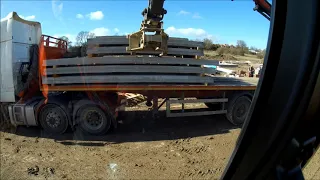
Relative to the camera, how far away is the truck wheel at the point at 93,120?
27.2ft

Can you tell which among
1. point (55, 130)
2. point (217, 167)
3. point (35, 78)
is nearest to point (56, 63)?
point (35, 78)

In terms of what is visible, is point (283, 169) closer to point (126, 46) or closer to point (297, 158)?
point (297, 158)

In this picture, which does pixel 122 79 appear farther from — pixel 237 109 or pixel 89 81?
pixel 237 109

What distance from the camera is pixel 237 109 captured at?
9.31 metres

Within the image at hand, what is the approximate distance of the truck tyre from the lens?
9227 millimetres

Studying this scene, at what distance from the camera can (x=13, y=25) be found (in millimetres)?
8445

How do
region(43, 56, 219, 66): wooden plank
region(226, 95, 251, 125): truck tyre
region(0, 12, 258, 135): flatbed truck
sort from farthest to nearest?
region(226, 95, 251, 125): truck tyre
region(0, 12, 258, 135): flatbed truck
region(43, 56, 219, 66): wooden plank

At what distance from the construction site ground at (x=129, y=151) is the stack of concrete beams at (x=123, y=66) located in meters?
1.51

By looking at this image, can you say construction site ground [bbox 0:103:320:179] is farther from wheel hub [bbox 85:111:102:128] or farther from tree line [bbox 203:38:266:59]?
tree line [bbox 203:38:266:59]

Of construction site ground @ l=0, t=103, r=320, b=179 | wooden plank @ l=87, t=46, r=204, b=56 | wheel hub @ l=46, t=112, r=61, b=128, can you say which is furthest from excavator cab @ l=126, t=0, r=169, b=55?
wheel hub @ l=46, t=112, r=61, b=128

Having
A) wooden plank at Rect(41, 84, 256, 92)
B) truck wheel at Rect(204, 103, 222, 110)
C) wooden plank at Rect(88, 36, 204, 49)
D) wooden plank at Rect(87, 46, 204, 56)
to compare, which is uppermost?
wooden plank at Rect(88, 36, 204, 49)

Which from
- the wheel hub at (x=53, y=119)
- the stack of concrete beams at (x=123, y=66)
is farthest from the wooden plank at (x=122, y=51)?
the wheel hub at (x=53, y=119)

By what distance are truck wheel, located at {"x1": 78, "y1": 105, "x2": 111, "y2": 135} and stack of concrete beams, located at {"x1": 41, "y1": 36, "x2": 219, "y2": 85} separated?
2.54 feet

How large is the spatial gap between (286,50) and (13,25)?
8.79 metres
